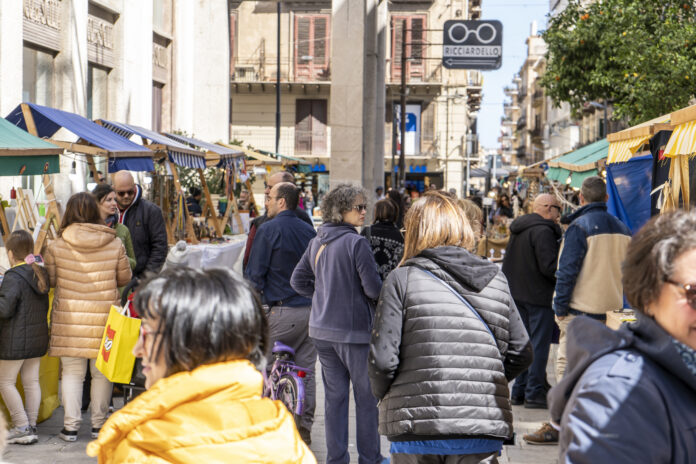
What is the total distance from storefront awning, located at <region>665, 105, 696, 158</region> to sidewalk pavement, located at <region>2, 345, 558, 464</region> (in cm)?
224

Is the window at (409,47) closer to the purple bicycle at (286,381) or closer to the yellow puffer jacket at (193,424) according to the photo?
the purple bicycle at (286,381)

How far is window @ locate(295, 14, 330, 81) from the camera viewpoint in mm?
45281

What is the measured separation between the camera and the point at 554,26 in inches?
922

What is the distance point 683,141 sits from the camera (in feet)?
17.6

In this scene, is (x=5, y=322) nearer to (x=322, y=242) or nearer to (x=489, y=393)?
(x=322, y=242)

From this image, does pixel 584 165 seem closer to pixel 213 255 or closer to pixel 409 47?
pixel 213 255

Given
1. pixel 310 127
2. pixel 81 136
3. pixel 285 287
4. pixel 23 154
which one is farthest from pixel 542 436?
pixel 310 127

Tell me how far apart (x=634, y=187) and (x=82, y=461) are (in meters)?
5.42

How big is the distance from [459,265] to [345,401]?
85.0 inches

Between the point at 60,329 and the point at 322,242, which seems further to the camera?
the point at 60,329

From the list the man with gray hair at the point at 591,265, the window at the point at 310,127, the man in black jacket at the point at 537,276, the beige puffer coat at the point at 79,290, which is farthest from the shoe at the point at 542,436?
the window at the point at 310,127

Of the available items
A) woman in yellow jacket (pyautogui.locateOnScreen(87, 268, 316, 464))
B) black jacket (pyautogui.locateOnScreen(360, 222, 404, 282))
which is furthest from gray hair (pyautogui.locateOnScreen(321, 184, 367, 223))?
woman in yellow jacket (pyautogui.locateOnScreen(87, 268, 316, 464))

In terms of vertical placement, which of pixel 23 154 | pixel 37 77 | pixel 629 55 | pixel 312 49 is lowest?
pixel 23 154

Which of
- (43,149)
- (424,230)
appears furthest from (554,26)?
(424,230)
